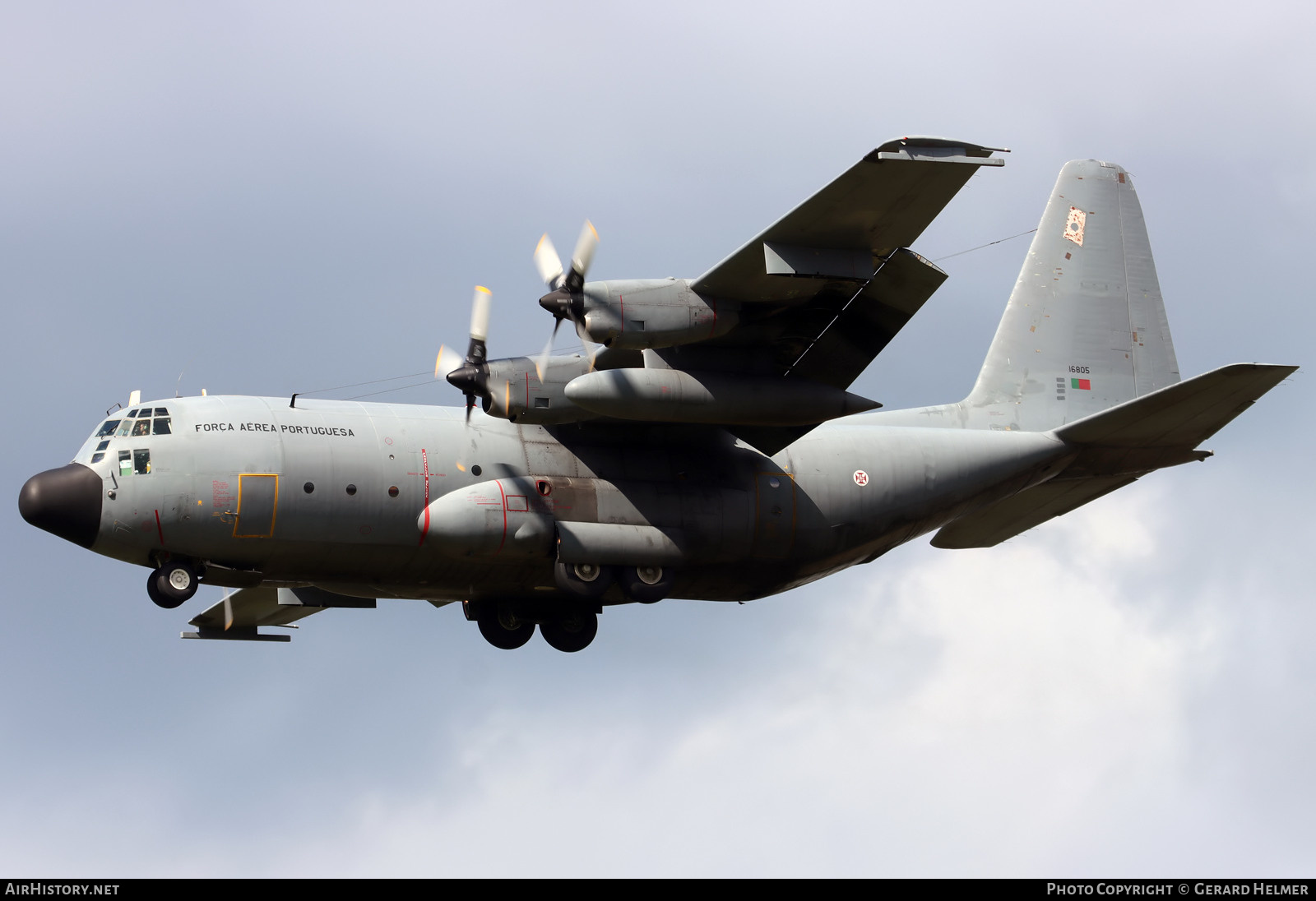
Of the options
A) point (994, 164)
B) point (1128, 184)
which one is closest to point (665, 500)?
point (994, 164)

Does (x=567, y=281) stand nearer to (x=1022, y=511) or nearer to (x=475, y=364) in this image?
(x=475, y=364)

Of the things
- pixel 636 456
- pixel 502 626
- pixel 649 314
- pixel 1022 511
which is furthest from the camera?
pixel 1022 511

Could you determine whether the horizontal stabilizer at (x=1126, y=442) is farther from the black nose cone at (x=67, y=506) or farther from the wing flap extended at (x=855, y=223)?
the black nose cone at (x=67, y=506)

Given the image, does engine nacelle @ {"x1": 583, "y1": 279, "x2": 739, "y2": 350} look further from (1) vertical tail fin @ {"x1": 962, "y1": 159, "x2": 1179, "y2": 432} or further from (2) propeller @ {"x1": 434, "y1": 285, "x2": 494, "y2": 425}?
(1) vertical tail fin @ {"x1": 962, "y1": 159, "x2": 1179, "y2": 432}

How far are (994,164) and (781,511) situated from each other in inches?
220

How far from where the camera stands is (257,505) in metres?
18.9

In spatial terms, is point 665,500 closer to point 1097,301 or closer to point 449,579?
point 449,579

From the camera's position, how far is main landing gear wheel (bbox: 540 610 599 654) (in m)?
21.9

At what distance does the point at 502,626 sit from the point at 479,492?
271 centimetres

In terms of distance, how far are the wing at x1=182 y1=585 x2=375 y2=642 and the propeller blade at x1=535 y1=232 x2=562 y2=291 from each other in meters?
6.02

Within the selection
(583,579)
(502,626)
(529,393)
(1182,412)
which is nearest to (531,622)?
(502,626)

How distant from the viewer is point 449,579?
20.2 m

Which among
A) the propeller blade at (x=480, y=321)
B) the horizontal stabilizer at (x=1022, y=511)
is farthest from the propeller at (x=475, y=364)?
the horizontal stabilizer at (x=1022, y=511)

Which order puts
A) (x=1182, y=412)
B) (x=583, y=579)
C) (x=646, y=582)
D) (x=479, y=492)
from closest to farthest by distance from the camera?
(x=479, y=492), (x=583, y=579), (x=646, y=582), (x=1182, y=412)
